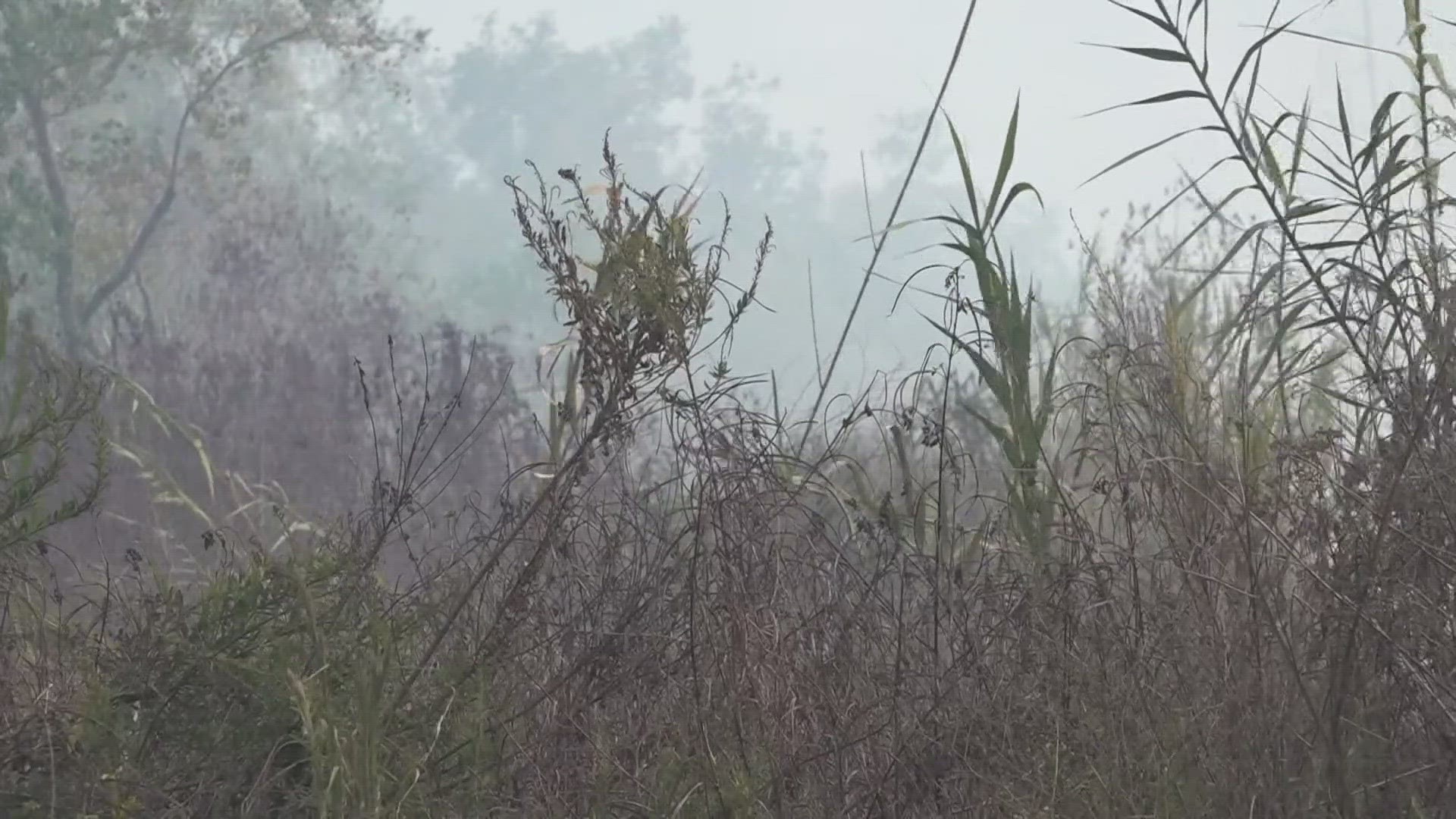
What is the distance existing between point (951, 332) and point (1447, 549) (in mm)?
522

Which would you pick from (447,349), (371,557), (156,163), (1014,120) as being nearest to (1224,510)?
(1014,120)

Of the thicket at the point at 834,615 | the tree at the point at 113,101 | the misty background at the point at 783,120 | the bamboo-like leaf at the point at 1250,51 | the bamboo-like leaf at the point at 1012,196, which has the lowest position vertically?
the thicket at the point at 834,615

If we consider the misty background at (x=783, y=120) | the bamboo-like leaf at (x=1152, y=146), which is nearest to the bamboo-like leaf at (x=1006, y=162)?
the bamboo-like leaf at (x=1152, y=146)

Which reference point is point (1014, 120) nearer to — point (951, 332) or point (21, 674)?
point (951, 332)

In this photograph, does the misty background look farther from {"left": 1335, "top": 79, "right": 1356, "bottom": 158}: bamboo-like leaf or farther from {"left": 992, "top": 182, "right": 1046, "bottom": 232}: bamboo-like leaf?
{"left": 1335, "top": 79, "right": 1356, "bottom": 158}: bamboo-like leaf

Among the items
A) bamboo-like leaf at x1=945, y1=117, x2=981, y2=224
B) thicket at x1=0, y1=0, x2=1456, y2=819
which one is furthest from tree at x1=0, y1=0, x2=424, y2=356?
thicket at x1=0, y1=0, x2=1456, y2=819

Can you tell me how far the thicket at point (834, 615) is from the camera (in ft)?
3.87

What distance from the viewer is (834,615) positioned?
1.47 metres

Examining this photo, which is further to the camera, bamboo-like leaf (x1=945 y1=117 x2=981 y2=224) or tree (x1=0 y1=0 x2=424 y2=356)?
tree (x1=0 y1=0 x2=424 y2=356)

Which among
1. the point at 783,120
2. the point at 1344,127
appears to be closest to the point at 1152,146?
the point at 1344,127

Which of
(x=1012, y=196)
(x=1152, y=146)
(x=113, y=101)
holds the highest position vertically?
(x=113, y=101)

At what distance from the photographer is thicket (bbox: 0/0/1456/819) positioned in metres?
1.18

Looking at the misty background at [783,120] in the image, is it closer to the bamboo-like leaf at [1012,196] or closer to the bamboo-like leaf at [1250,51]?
the bamboo-like leaf at [1012,196]

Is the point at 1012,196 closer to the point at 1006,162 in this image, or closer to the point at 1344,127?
the point at 1006,162
